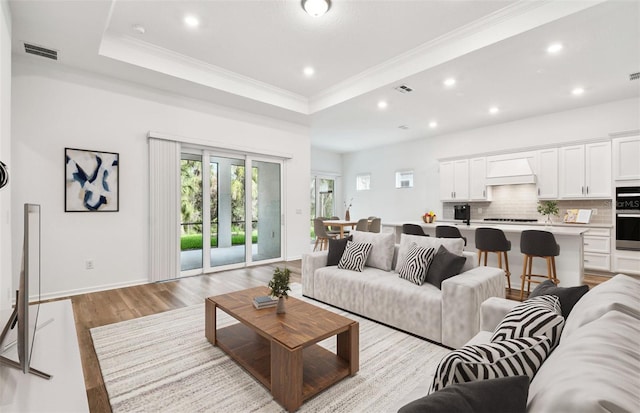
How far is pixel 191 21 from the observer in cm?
346

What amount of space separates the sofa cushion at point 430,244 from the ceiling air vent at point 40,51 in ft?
15.3

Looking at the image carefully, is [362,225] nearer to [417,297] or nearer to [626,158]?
[417,297]

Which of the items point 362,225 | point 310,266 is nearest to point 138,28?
point 310,266

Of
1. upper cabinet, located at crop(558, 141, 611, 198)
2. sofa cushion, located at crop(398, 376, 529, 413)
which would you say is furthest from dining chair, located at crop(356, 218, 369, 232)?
sofa cushion, located at crop(398, 376, 529, 413)

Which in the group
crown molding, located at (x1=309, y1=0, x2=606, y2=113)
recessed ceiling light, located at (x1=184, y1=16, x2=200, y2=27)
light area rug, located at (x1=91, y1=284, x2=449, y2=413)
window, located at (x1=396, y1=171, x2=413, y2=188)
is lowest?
light area rug, located at (x1=91, y1=284, x2=449, y2=413)

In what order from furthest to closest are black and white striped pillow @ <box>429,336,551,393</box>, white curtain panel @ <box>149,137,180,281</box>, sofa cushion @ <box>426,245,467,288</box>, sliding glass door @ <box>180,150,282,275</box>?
sliding glass door @ <box>180,150,282,275</box> < white curtain panel @ <box>149,137,180,281</box> < sofa cushion @ <box>426,245,467,288</box> < black and white striped pillow @ <box>429,336,551,393</box>

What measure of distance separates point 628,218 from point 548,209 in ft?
3.72

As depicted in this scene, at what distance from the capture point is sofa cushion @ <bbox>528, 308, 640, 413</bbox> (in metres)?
0.57

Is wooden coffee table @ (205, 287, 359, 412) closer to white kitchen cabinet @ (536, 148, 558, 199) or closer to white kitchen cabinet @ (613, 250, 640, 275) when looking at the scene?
white kitchen cabinet @ (613, 250, 640, 275)

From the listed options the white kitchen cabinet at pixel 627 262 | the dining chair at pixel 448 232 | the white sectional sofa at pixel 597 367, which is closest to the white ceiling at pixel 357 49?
the dining chair at pixel 448 232

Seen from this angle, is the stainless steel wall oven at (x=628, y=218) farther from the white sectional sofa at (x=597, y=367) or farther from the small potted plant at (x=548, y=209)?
the white sectional sofa at (x=597, y=367)

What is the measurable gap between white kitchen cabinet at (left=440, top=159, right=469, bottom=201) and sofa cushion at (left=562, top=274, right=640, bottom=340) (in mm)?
6060

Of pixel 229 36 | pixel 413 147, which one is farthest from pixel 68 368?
pixel 413 147

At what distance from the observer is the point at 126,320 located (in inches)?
124
